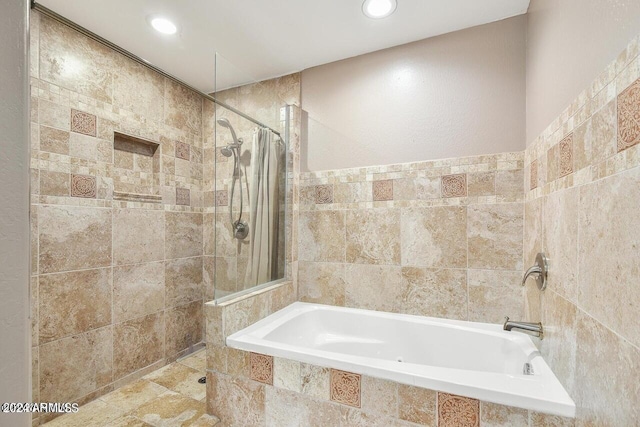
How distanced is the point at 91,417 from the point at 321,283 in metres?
1.56

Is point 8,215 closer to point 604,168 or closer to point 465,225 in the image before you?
point 604,168

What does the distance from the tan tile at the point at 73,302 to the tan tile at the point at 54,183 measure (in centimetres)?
46

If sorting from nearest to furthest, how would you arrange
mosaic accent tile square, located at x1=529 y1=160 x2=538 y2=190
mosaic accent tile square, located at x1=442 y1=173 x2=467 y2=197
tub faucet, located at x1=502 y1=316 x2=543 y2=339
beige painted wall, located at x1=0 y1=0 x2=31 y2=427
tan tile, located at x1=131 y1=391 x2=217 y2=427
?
beige painted wall, located at x1=0 y1=0 x2=31 y2=427 < tub faucet, located at x1=502 y1=316 x2=543 y2=339 < mosaic accent tile square, located at x1=529 y1=160 x2=538 y2=190 < tan tile, located at x1=131 y1=391 x2=217 y2=427 < mosaic accent tile square, located at x1=442 y1=173 x2=467 y2=197

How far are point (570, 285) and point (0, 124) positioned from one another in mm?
1473

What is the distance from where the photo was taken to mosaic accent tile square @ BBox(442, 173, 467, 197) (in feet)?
5.96

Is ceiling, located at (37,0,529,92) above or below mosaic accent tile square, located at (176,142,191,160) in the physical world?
above

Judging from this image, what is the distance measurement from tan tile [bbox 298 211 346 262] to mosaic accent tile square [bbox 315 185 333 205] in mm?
85

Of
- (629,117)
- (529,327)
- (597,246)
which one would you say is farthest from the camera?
(529,327)

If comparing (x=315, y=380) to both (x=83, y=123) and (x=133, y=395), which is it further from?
(x=83, y=123)

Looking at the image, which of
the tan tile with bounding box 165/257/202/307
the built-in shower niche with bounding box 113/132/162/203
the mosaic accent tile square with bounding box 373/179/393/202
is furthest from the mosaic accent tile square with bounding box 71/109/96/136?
the mosaic accent tile square with bounding box 373/179/393/202

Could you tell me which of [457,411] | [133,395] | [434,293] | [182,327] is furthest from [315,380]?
[182,327]

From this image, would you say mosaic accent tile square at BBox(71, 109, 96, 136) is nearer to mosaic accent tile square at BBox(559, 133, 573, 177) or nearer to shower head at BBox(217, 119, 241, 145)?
shower head at BBox(217, 119, 241, 145)

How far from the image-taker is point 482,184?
1778 mm

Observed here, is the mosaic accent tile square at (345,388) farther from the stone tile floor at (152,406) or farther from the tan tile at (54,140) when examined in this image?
the tan tile at (54,140)
